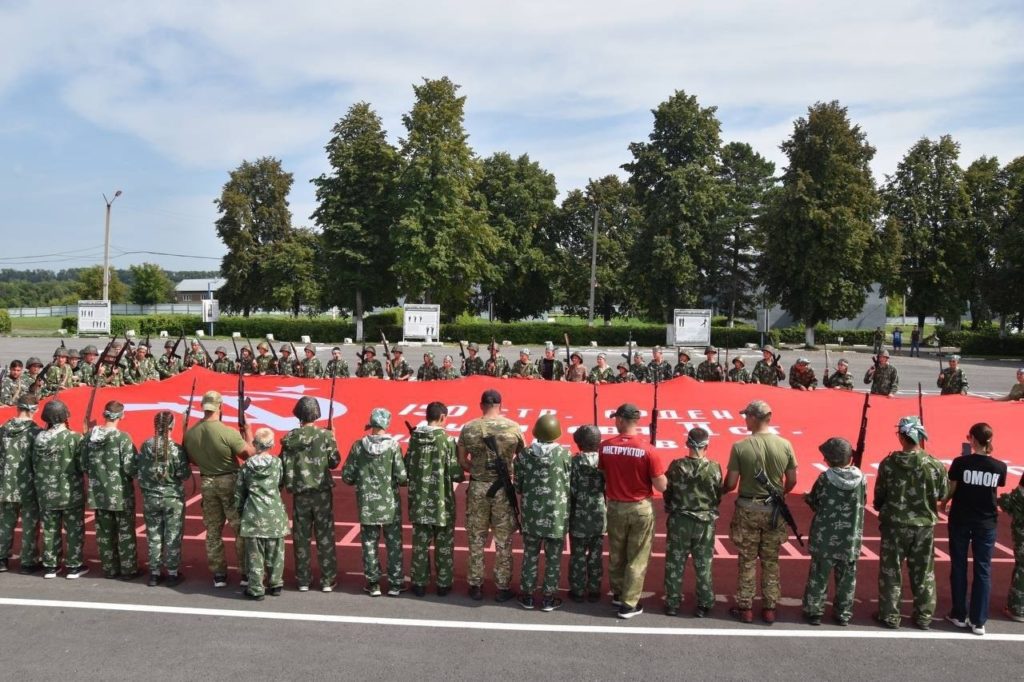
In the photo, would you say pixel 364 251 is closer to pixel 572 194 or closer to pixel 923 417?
pixel 572 194

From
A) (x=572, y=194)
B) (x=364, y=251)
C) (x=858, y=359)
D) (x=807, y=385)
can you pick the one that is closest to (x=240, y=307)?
(x=364, y=251)

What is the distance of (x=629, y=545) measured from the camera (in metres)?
7.12

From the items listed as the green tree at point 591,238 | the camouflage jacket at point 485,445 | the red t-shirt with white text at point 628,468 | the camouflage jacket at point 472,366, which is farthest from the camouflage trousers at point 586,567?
the green tree at point 591,238

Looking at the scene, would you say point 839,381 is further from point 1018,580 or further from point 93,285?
point 93,285

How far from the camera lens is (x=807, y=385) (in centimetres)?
1661

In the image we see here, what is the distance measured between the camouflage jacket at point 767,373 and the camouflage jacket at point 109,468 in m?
12.8

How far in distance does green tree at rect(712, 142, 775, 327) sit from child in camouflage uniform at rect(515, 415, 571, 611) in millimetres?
49472

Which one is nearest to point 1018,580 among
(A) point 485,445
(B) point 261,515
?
(A) point 485,445

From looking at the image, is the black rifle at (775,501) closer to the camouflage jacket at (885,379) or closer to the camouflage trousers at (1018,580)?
the camouflage trousers at (1018,580)

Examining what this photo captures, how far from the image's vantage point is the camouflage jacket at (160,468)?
7.54m

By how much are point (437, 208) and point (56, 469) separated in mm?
42811

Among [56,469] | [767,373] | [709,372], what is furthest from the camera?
[709,372]

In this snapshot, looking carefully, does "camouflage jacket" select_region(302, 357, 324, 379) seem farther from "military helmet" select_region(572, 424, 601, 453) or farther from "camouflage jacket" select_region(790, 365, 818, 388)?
"military helmet" select_region(572, 424, 601, 453)

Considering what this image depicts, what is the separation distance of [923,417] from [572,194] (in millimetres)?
54537
